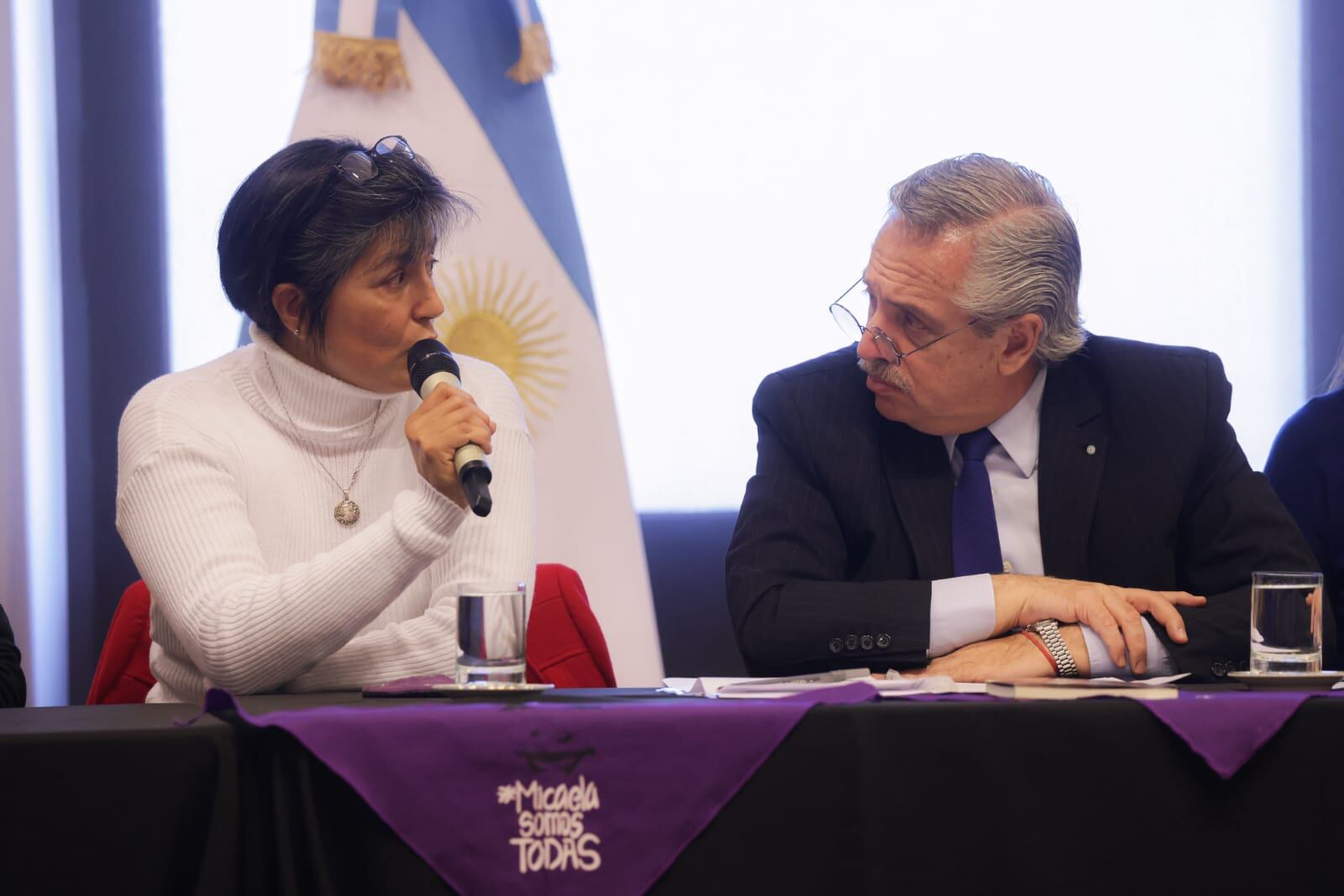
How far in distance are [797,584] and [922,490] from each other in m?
0.30

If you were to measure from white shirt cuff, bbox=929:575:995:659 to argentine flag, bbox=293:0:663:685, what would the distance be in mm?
1435

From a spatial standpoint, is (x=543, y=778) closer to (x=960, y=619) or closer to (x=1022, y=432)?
(x=960, y=619)

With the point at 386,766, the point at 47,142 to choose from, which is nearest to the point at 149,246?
the point at 47,142

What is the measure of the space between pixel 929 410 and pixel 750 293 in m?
1.30

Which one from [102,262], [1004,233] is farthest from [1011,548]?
[102,262]

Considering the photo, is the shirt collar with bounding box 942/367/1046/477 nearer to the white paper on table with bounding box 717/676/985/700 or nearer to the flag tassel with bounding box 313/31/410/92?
the white paper on table with bounding box 717/676/985/700

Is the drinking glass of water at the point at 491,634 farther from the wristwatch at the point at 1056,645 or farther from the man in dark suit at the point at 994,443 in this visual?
the wristwatch at the point at 1056,645

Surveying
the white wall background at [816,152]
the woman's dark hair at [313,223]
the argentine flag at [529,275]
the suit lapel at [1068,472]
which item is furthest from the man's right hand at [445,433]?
the white wall background at [816,152]

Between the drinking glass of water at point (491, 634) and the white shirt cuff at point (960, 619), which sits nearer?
the drinking glass of water at point (491, 634)

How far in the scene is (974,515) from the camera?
6.36 feet

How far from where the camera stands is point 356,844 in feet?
3.70

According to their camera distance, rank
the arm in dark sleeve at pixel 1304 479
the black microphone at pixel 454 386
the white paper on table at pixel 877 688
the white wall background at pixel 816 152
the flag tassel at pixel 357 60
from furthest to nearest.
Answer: the white wall background at pixel 816 152 → the flag tassel at pixel 357 60 → the arm in dark sleeve at pixel 1304 479 → the black microphone at pixel 454 386 → the white paper on table at pixel 877 688

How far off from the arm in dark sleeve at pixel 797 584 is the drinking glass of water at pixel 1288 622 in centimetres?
40

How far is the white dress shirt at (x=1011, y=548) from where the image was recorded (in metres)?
1.67
